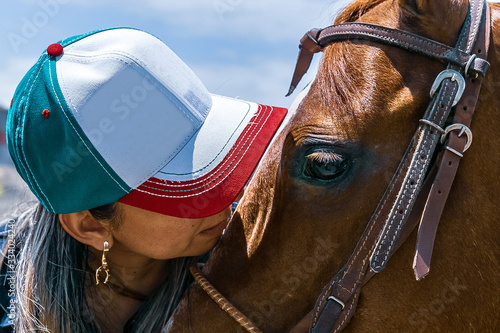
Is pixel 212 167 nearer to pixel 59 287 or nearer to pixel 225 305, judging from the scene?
pixel 225 305

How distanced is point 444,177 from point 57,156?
3.94ft

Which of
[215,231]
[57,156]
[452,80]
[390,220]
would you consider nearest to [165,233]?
[215,231]

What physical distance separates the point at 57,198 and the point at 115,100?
0.38 metres

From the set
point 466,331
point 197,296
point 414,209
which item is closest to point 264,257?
point 197,296

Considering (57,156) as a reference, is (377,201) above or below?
above

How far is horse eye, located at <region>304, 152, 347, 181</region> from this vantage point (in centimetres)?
171

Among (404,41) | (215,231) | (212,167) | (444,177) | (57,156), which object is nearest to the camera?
(444,177)

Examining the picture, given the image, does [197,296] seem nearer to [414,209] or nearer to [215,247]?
[215,247]

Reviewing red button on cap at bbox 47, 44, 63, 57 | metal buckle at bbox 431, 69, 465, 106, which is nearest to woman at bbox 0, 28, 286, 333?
A: red button on cap at bbox 47, 44, 63, 57

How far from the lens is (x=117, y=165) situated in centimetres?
188

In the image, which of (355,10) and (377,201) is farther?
(355,10)

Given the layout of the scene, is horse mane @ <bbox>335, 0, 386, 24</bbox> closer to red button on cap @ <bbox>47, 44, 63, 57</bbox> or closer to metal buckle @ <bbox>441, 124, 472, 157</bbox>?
metal buckle @ <bbox>441, 124, 472, 157</bbox>

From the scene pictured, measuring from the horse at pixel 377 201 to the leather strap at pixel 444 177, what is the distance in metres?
0.04

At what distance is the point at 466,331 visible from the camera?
1.75m
